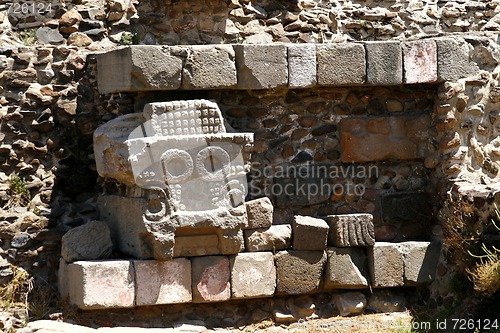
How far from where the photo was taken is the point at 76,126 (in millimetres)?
7305

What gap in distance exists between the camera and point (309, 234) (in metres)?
7.21

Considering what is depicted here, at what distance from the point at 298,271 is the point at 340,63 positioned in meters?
1.79

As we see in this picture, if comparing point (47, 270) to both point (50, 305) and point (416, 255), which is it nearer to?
point (50, 305)

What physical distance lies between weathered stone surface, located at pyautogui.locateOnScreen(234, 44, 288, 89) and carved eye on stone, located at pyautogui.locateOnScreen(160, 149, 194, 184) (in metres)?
0.84

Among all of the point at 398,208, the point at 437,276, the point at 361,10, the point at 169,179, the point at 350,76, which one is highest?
the point at 361,10

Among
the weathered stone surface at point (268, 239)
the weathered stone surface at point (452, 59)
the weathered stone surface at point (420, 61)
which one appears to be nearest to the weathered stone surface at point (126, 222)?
the weathered stone surface at point (268, 239)

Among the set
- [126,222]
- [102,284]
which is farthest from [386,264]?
[102,284]

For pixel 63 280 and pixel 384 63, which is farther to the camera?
pixel 384 63

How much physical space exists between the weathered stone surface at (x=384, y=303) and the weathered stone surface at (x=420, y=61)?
1.87 m

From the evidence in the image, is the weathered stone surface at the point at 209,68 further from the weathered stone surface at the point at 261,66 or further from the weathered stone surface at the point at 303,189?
the weathered stone surface at the point at 303,189

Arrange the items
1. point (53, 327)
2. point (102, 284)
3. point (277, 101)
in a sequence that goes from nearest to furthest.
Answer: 1. point (53, 327)
2. point (102, 284)
3. point (277, 101)

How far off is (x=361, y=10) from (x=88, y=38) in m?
2.50

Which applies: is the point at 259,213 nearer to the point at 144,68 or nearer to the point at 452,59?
the point at 144,68

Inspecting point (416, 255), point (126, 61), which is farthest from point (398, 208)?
point (126, 61)
